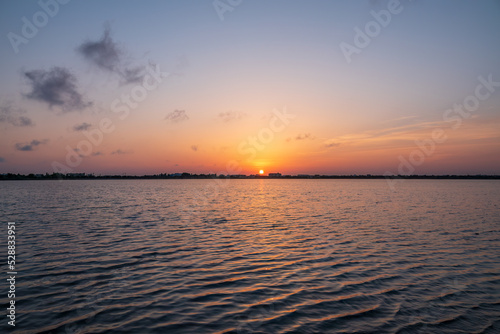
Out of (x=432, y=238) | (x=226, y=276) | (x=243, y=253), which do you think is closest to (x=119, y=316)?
(x=226, y=276)

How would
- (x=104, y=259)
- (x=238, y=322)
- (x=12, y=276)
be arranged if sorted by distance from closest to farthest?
(x=238, y=322), (x=12, y=276), (x=104, y=259)

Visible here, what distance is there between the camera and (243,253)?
21.8 m

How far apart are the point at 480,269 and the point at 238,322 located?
15623 millimetres

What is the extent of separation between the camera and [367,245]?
24.4 meters

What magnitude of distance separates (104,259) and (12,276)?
4850 millimetres

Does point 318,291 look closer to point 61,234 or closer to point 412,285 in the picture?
point 412,285

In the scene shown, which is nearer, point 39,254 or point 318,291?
point 318,291

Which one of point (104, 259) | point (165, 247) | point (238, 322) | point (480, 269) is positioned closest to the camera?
point (238, 322)

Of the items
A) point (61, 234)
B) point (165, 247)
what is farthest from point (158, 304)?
point (61, 234)

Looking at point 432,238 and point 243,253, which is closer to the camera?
point 243,253

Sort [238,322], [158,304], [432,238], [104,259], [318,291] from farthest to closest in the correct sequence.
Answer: [432,238] → [104,259] → [318,291] → [158,304] → [238,322]

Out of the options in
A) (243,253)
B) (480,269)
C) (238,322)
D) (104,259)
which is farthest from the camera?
(243,253)

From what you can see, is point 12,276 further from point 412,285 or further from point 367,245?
point 367,245

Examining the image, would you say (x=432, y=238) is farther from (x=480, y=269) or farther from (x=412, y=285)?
(x=412, y=285)
